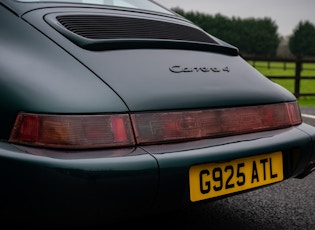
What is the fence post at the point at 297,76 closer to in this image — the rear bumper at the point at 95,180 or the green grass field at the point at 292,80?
the green grass field at the point at 292,80

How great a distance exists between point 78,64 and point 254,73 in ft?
3.02

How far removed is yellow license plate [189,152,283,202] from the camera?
5.03ft

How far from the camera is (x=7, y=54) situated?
5.05ft

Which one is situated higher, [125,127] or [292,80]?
[125,127]

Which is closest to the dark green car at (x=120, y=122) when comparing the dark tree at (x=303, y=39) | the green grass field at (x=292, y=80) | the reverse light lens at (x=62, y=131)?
the reverse light lens at (x=62, y=131)

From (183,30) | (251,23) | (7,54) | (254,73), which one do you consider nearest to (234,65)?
(254,73)

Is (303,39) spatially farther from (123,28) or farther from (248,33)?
(123,28)

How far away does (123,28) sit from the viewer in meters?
1.85

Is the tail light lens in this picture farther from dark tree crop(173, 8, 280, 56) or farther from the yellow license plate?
dark tree crop(173, 8, 280, 56)

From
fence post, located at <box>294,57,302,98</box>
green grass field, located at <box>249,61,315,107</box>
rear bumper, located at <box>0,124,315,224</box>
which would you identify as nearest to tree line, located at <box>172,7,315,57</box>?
green grass field, located at <box>249,61,315,107</box>

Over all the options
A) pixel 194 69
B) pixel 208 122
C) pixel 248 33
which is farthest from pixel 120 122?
pixel 248 33

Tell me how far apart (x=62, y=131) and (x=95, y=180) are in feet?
0.67

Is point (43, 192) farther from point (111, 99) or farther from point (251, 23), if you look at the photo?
point (251, 23)

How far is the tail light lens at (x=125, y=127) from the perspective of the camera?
1386mm
